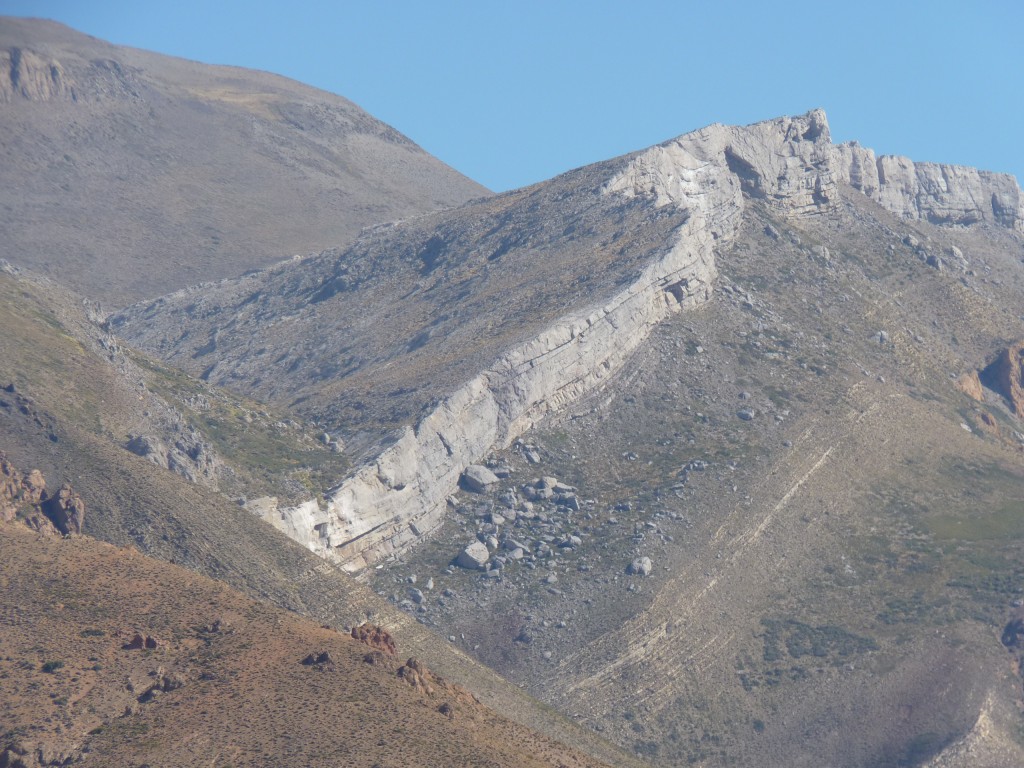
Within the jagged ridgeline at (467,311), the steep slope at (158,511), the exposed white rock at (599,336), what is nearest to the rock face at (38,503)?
the steep slope at (158,511)

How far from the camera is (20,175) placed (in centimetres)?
17062

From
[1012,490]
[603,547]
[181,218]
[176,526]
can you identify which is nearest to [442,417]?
[603,547]

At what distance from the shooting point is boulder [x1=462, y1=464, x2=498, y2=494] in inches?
3639

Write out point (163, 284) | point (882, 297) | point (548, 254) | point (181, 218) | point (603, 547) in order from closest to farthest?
point (603, 547) → point (548, 254) → point (882, 297) → point (163, 284) → point (181, 218)

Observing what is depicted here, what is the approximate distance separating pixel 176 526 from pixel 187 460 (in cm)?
1129

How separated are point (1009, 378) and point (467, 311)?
124ft

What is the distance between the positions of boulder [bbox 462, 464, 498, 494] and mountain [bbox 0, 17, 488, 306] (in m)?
61.8

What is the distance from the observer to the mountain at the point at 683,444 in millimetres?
82000

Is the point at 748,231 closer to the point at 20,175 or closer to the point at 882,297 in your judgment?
the point at 882,297

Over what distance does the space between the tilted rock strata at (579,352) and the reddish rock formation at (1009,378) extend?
19.0 m

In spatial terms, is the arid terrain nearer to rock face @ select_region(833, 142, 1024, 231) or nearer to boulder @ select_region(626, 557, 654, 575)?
boulder @ select_region(626, 557, 654, 575)

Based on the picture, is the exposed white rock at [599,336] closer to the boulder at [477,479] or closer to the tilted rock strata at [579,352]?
the tilted rock strata at [579,352]

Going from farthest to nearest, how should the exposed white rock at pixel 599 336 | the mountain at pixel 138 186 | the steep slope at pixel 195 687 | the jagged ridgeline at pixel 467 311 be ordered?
the mountain at pixel 138 186, the jagged ridgeline at pixel 467 311, the exposed white rock at pixel 599 336, the steep slope at pixel 195 687

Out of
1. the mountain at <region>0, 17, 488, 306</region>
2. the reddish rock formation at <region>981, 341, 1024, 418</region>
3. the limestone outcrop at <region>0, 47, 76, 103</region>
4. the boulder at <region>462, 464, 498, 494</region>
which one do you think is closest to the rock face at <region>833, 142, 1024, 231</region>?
the reddish rock formation at <region>981, 341, 1024, 418</region>
